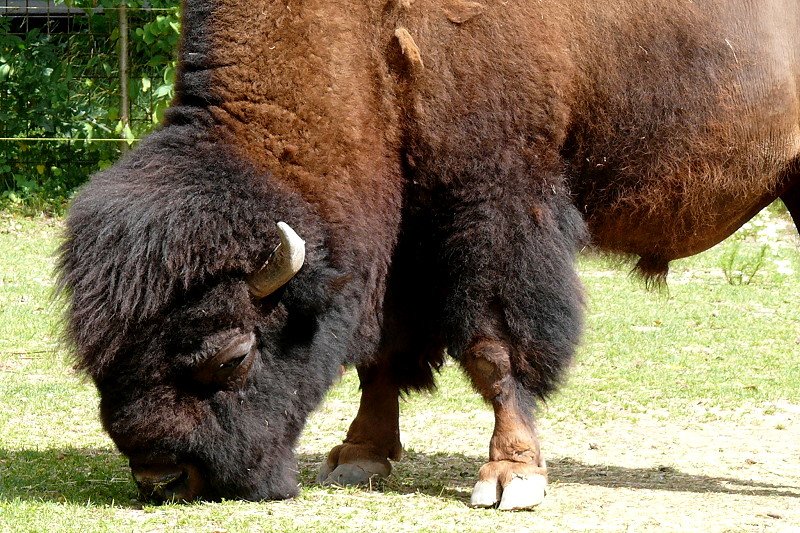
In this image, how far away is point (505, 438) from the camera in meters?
5.37

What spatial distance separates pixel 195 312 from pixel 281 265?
42 centimetres

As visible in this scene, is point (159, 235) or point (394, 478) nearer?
point (159, 235)

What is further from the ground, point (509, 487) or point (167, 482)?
point (509, 487)

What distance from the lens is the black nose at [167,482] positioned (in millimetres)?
4805

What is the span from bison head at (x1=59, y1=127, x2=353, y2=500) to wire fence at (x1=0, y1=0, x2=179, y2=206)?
9912 mm

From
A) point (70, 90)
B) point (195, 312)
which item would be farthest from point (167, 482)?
point (70, 90)

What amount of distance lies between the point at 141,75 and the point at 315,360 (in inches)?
421

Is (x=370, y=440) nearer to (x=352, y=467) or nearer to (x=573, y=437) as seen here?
(x=352, y=467)

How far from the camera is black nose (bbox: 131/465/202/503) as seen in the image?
4.80m

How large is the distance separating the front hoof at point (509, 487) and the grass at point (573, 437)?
76mm

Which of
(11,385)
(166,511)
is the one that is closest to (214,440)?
(166,511)

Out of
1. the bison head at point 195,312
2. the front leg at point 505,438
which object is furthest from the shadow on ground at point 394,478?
the bison head at point 195,312

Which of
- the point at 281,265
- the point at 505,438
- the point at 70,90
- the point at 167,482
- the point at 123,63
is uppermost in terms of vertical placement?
the point at 123,63

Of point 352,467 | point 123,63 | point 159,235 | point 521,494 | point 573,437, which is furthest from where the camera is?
point 123,63
